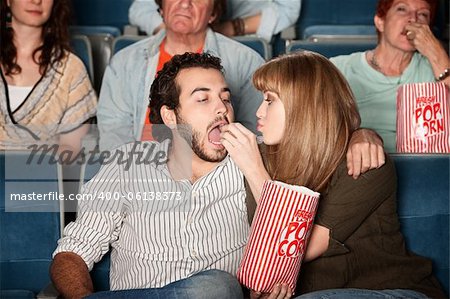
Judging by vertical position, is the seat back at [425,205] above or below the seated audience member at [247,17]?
below

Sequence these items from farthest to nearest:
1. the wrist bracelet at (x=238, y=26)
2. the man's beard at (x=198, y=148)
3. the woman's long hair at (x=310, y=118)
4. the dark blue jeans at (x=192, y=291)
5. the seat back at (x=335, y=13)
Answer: the seat back at (x=335, y=13), the wrist bracelet at (x=238, y=26), the man's beard at (x=198, y=148), the woman's long hair at (x=310, y=118), the dark blue jeans at (x=192, y=291)

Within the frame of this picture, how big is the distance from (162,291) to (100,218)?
266mm

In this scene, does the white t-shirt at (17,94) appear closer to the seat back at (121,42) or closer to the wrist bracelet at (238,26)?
the seat back at (121,42)

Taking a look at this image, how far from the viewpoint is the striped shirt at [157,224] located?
4.65 ft

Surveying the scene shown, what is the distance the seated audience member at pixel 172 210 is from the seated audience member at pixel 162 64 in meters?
0.44

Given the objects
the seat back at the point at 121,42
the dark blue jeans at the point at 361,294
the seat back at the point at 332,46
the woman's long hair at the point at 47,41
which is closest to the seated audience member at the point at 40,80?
the woman's long hair at the point at 47,41

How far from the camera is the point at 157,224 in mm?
1441

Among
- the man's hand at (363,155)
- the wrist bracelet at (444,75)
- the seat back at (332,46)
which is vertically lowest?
the man's hand at (363,155)

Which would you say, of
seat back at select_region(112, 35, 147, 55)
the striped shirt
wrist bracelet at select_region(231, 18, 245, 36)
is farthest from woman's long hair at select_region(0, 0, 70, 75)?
the striped shirt

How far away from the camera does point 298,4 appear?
8.42 feet

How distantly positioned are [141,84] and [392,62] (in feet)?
2.16

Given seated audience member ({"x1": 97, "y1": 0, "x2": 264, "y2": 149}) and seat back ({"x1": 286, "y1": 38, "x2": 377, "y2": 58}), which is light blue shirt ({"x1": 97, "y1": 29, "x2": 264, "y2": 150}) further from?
seat back ({"x1": 286, "y1": 38, "x2": 377, "y2": 58})

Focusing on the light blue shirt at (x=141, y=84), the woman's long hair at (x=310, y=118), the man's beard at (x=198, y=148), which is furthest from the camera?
the light blue shirt at (x=141, y=84)

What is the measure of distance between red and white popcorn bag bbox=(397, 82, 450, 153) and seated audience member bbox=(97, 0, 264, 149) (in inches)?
16.6
